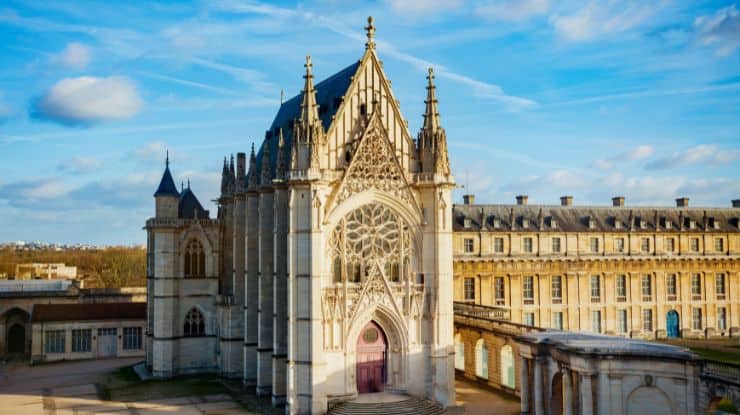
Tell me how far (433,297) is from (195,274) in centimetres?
1971

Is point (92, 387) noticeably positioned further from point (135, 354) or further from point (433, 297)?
point (433, 297)

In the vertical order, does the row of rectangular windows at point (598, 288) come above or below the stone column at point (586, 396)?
above

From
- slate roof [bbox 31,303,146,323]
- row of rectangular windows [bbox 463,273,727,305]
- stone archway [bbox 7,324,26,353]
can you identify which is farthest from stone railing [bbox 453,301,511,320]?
stone archway [bbox 7,324,26,353]

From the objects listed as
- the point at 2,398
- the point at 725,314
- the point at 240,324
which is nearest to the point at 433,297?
the point at 240,324

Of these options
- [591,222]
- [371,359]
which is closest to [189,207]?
[371,359]

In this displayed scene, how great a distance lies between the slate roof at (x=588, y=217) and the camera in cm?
6041

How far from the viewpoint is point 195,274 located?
50344mm

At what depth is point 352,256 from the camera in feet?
123

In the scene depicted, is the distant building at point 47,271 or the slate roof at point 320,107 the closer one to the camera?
the slate roof at point 320,107

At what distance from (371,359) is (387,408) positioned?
334cm

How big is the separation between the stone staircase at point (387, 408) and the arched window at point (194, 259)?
18750 millimetres

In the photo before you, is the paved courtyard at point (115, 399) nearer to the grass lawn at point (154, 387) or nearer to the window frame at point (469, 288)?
the grass lawn at point (154, 387)

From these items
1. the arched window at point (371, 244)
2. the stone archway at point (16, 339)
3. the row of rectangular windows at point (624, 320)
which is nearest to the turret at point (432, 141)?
the arched window at point (371, 244)

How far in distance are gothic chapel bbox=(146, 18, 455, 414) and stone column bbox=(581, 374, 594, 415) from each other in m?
10.8
